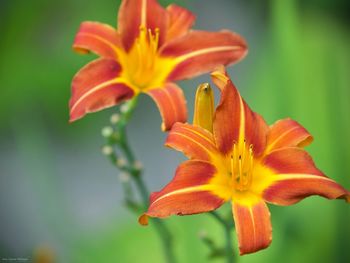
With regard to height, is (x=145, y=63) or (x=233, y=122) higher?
(x=145, y=63)

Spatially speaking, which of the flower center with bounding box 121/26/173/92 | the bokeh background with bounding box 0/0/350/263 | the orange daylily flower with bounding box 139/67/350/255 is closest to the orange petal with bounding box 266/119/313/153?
the orange daylily flower with bounding box 139/67/350/255

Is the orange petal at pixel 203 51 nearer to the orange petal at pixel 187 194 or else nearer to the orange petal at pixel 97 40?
the orange petal at pixel 97 40

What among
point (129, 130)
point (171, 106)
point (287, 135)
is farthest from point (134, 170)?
point (129, 130)

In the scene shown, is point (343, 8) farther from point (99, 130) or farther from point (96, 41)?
point (96, 41)

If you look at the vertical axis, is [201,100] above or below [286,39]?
below

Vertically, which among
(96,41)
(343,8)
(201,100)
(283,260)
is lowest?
(283,260)

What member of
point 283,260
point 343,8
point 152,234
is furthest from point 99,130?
point 283,260

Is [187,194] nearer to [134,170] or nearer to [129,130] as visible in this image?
[134,170]
